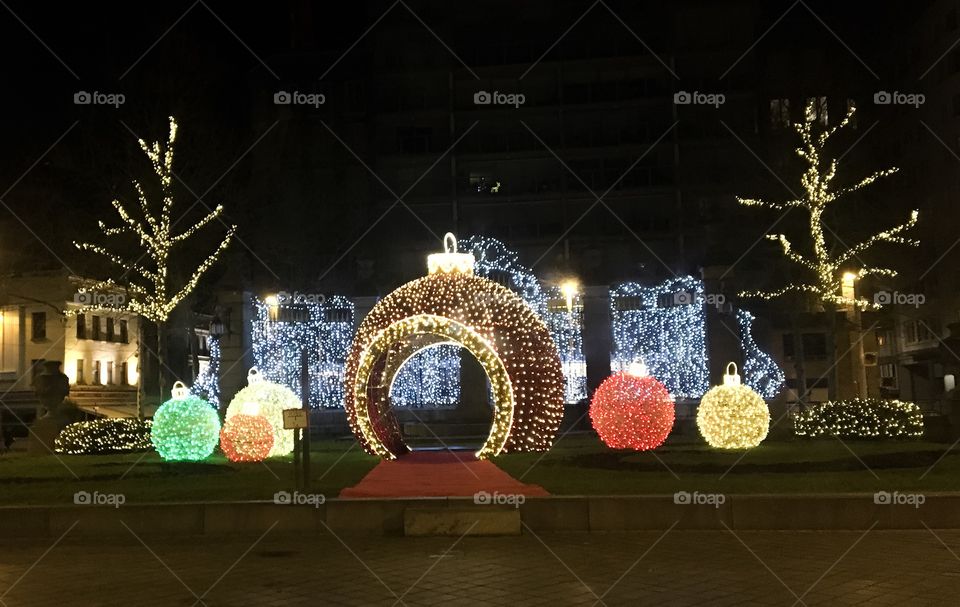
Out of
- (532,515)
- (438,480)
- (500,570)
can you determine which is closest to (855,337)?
(438,480)

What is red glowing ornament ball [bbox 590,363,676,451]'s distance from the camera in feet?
61.9

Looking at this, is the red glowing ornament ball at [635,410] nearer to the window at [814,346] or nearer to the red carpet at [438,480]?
the red carpet at [438,480]

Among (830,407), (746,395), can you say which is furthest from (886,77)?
(746,395)

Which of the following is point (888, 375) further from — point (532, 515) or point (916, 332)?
point (532, 515)

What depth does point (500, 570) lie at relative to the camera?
993cm

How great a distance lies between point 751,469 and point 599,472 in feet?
8.08

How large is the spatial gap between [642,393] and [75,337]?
40.6m

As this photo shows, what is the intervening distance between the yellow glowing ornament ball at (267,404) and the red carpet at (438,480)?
12.1ft

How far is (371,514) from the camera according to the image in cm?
1244

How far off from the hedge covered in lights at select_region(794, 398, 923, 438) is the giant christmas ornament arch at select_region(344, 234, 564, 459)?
817 cm

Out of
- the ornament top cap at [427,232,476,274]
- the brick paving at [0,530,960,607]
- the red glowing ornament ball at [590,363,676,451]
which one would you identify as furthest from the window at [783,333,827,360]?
the brick paving at [0,530,960,607]

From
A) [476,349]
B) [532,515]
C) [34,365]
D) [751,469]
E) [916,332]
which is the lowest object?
[532,515]

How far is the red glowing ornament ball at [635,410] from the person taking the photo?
18.9 meters

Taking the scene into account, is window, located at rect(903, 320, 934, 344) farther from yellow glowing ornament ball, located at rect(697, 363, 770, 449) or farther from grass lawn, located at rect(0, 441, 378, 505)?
grass lawn, located at rect(0, 441, 378, 505)
